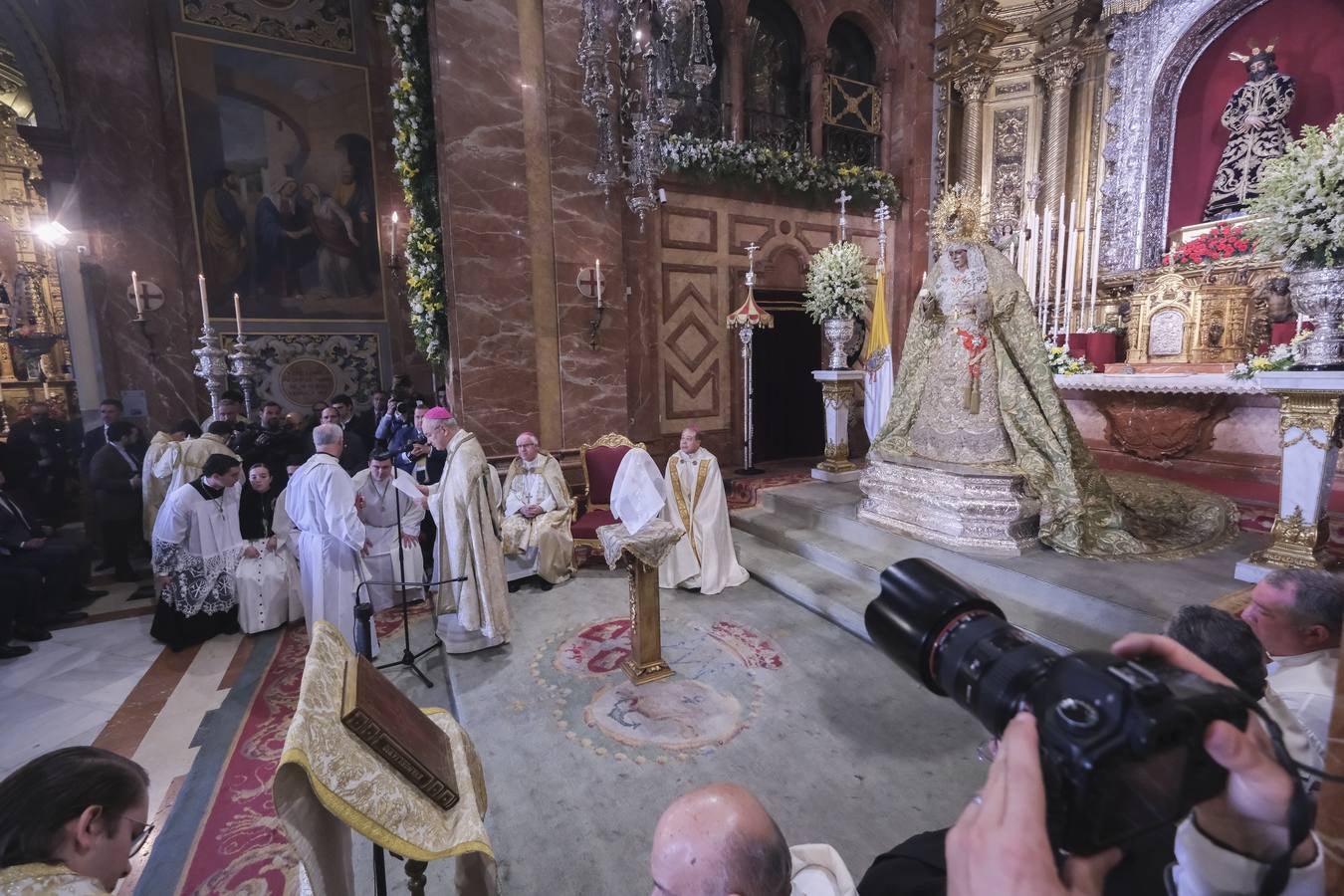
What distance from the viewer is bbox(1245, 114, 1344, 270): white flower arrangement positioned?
147 inches

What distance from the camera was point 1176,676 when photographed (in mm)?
A: 785

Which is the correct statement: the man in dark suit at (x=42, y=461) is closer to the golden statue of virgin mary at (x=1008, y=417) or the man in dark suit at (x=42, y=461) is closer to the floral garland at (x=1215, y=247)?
the golden statue of virgin mary at (x=1008, y=417)

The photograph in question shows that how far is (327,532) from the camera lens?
465cm

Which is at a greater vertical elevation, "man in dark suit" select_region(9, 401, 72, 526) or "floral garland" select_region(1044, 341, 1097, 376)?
"floral garland" select_region(1044, 341, 1097, 376)

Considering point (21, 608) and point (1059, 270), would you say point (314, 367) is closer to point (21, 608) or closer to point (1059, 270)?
point (21, 608)

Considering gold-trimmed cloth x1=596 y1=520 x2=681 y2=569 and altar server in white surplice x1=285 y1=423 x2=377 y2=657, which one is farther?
altar server in white surplice x1=285 y1=423 x2=377 y2=657

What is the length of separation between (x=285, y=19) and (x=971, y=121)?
35.6 feet

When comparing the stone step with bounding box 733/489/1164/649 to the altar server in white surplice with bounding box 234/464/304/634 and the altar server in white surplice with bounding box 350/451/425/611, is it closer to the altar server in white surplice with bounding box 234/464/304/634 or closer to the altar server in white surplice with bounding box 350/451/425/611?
the altar server in white surplice with bounding box 350/451/425/611

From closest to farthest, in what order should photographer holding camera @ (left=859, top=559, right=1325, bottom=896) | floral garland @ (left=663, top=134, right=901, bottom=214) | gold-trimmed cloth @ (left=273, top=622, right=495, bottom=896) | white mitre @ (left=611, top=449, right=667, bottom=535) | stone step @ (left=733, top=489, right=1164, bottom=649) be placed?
1. photographer holding camera @ (left=859, top=559, right=1325, bottom=896)
2. gold-trimmed cloth @ (left=273, top=622, right=495, bottom=896)
3. stone step @ (left=733, top=489, right=1164, bottom=649)
4. white mitre @ (left=611, top=449, right=667, bottom=535)
5. floral garland @ (left=663, top=134, right=901, bottom=214)

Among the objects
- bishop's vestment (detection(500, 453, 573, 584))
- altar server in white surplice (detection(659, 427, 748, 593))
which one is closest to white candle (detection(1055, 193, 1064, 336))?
altar server in white surplice (detection(659, 427, 748, 593))

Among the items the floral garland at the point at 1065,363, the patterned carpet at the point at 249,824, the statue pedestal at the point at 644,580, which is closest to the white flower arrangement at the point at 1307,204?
the floral garland at the point at 1065,363

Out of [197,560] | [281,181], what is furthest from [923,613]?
[281,181]

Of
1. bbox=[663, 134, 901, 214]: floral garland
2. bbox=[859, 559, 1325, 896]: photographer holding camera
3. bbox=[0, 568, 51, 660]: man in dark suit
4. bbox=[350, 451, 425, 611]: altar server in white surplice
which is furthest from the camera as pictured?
bbox=[663, 134, 901, 214]: floral garland

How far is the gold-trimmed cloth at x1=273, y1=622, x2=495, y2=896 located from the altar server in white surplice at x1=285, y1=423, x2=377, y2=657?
2698mm
